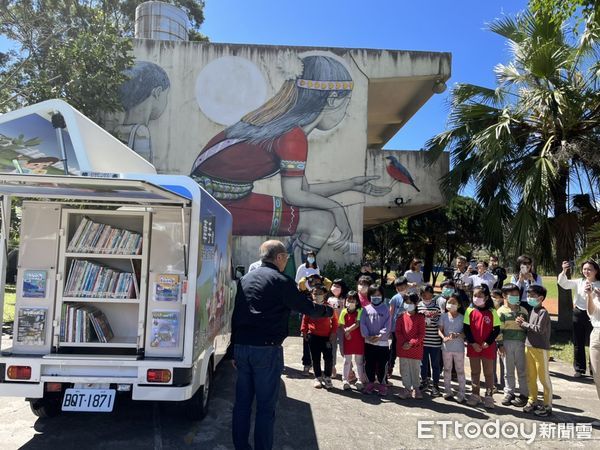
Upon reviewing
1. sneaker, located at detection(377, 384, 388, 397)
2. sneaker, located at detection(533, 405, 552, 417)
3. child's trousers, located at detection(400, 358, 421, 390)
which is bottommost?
sneaker, located at detection(533, 405, 552, 417)

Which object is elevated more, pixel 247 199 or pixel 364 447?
pixel 247 199

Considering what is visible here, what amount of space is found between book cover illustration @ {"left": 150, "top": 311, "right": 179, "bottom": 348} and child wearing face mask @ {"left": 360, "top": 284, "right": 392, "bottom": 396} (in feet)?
8.74

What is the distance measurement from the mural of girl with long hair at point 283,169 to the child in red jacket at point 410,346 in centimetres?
691

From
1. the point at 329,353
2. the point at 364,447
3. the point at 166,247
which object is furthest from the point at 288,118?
the point at 364,447

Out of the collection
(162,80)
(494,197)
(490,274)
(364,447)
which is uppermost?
(162,80)

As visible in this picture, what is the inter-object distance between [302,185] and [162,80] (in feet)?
15.8

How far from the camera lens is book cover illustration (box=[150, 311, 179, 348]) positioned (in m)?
4.57

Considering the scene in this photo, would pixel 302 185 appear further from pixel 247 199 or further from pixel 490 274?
pixel 490 274

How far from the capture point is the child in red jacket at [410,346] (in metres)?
6.05

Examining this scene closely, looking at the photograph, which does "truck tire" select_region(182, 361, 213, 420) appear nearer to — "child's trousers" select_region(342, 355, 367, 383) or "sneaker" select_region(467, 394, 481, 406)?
"child's trousers" select_region(342, 355, 367, 383)

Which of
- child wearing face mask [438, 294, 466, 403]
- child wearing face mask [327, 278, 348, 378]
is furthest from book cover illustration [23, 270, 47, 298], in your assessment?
child wearing face mask [438, 294, 466, 403]

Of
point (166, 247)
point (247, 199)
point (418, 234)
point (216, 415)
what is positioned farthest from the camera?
point (418, 234)

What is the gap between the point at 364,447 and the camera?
4582 millimetres

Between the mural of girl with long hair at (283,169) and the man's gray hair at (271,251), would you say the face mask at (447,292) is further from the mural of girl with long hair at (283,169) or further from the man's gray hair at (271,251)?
the mural of girl with long hair at (283,169)
